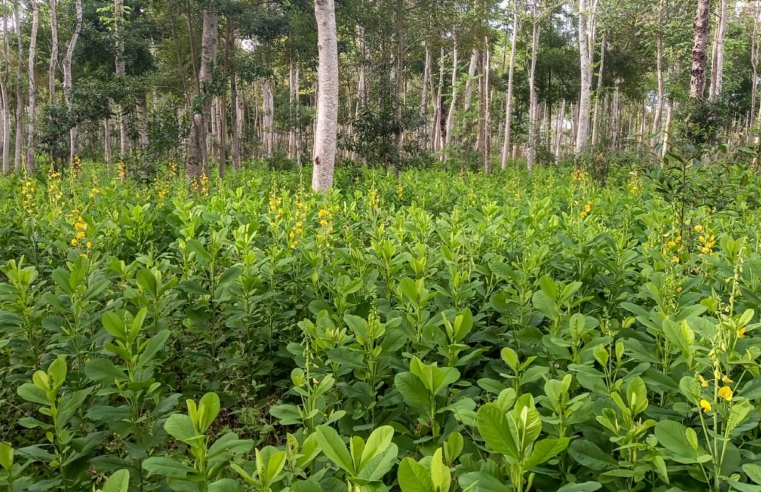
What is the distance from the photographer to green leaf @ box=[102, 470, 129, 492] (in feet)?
4.01

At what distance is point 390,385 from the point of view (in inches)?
90.4

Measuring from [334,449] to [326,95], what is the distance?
7258 millimetres

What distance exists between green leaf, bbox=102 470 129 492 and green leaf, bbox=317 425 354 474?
0.49 meters

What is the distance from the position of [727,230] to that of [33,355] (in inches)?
196

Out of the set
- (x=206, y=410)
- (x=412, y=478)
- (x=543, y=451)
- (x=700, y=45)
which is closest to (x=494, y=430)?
(x=543, y=451)

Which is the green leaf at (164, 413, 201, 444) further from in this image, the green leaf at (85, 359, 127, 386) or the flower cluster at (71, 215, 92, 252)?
the flower cluster at (71, 215, 92, 252)

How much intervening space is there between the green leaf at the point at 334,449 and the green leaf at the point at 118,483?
490 mm

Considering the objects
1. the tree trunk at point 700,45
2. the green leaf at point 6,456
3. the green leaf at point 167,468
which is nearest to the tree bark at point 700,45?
the tree trunk at point 700,45

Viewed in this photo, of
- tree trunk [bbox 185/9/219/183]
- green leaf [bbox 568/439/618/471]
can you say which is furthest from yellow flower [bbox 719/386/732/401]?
tree trunk [bbox 185/9/219/183]

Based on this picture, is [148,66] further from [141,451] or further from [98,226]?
[141,451]

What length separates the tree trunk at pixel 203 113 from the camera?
11.8 metres

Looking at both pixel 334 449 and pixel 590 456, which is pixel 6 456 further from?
pixel 590 456

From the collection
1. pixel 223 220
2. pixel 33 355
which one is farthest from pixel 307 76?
pixel 33 355

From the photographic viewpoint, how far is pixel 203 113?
11945 mm
